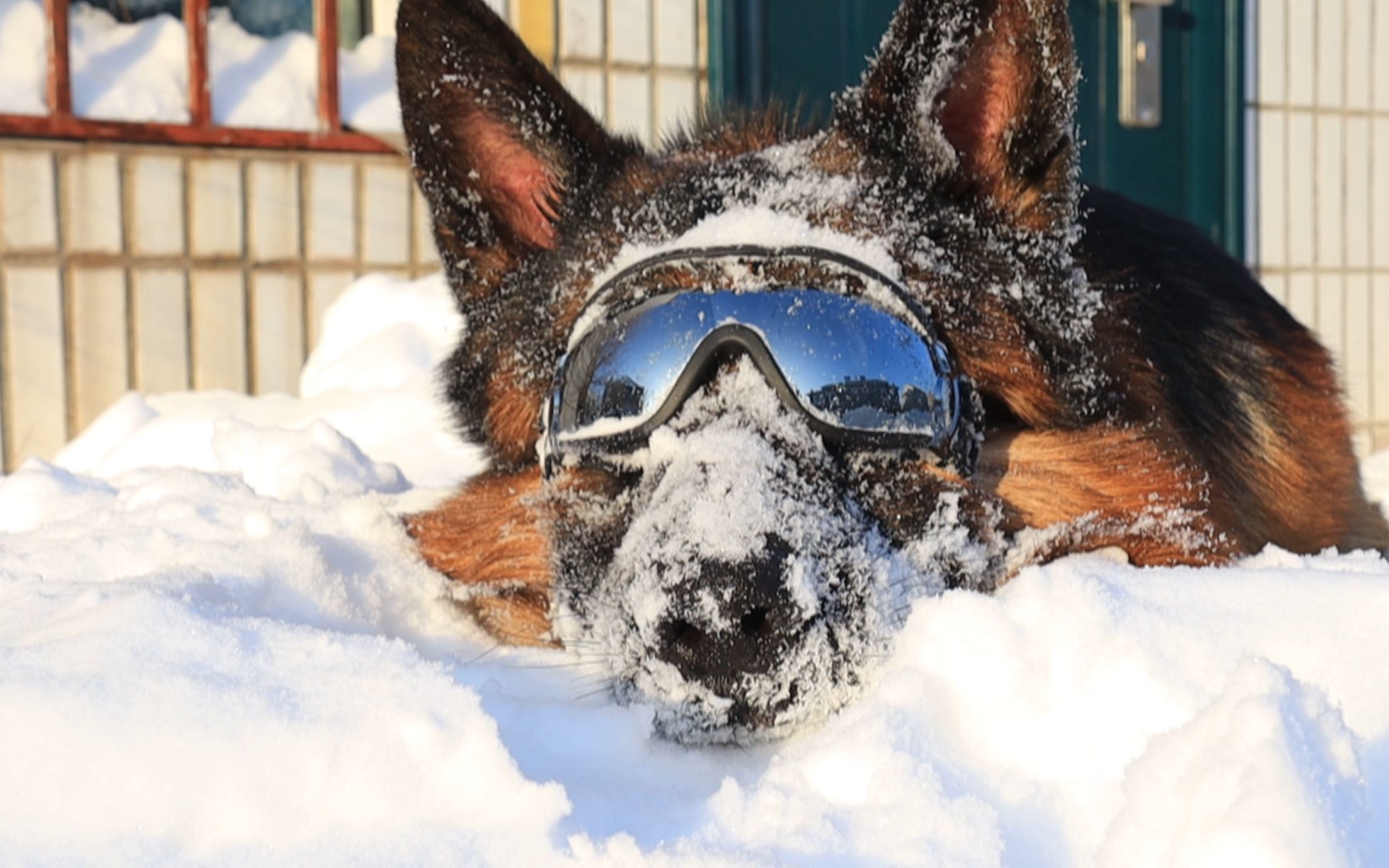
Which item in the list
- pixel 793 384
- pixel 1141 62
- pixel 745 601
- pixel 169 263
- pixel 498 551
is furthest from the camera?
pixel 1141 62

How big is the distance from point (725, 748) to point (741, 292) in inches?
25.7

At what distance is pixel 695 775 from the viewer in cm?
142

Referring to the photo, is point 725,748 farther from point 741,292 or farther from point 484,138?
point 484,138

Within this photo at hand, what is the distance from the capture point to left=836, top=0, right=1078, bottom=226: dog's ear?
1945mm

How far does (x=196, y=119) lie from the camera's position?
4.43m

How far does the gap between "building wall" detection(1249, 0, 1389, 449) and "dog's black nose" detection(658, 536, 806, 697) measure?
5452 millimetres

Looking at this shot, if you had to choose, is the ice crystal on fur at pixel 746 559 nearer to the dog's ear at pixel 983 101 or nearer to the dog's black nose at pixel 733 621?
the dog's black nose at pixel 733 621

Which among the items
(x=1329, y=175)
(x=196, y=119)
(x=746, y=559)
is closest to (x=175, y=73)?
(x=196, y=119)

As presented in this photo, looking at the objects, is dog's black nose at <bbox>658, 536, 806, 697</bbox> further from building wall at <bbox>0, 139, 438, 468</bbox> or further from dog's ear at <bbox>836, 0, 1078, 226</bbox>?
building wall at <bbox>0, 139, 438, 468</bbox>

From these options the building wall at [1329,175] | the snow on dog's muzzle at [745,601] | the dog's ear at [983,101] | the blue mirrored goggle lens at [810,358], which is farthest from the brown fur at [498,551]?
the building wall at [1329,175]

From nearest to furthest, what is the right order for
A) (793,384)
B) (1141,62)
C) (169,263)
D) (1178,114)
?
(793,384) → (169,263) → (1141,62) → (1178,114)

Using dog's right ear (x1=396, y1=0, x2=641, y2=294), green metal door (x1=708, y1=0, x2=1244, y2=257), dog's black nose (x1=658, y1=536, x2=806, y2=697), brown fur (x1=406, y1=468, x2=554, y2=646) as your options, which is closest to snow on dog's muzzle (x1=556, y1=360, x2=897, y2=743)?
dog's black nose (x1=658, y1=536, x2=806, y2=697)

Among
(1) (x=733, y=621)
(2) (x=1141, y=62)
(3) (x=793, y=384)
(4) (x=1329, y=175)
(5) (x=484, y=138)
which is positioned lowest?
(1) (x=733, y=621)

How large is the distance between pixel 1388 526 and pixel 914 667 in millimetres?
1997
